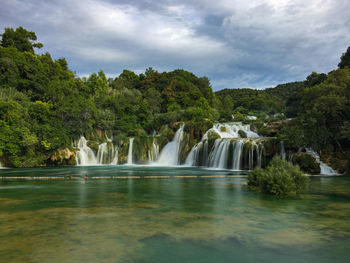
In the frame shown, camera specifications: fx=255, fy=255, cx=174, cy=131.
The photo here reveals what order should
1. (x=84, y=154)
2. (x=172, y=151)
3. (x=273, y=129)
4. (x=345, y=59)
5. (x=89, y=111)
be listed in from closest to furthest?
1. (x=273, y=129)
2. (x=84, y=154)
3. (x=172, y=151)
4. (x=89, y=111)
5. (x=345, y=59)

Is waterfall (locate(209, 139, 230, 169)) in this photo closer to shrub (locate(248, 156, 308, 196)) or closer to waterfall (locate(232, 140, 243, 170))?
waterfall (locate(232, 140, 243, 170))

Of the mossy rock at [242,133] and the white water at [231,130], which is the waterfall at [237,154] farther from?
the mossy rock at [242,133]

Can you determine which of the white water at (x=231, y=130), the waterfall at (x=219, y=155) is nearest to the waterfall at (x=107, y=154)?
the white water at (x=231, y=130)

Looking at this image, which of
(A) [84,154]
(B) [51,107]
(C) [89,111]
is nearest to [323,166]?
(A) [84,154]

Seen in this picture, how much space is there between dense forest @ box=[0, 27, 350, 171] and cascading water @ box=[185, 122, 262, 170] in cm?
238

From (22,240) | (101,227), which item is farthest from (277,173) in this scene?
(22,240)

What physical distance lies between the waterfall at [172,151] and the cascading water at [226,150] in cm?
227

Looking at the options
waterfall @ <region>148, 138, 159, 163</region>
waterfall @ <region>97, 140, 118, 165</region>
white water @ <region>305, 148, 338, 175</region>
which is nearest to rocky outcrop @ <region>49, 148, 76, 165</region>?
waterfall @ <region>97, 140, 118, 165</region>

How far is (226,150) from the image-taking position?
82.2 ft

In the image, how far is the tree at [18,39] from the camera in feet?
144

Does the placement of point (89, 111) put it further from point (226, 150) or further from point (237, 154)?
point (237, 154)

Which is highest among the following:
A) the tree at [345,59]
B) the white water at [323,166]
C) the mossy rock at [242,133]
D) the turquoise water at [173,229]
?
the tree at [345,59]

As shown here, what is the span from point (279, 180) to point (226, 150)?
15.3m

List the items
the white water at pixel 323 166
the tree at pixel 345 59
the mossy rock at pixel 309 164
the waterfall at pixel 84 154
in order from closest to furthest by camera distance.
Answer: the mossy rock at pixel 309 164, the white water at pixel 323 166, the waterfall at pixel 84 154, the tree at pixel 345 59
